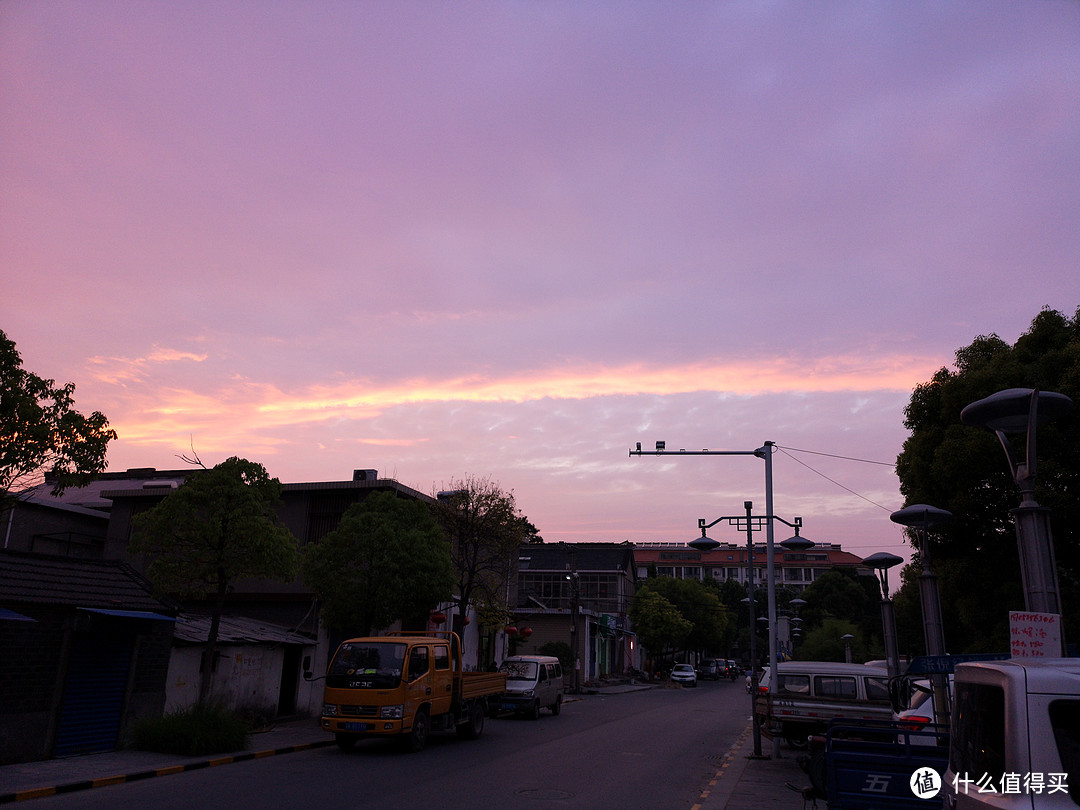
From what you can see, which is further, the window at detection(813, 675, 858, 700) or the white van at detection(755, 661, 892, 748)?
the window at detection(813, 675, 858, 700)

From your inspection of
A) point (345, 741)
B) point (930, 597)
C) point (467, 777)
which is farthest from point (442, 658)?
point (930, 597)

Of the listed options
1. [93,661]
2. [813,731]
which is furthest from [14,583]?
[813,731]

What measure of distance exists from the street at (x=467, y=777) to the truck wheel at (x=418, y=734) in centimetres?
29

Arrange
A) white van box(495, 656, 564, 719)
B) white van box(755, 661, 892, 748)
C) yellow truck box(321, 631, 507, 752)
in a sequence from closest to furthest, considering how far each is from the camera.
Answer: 1. yellow truck box(321, 631, 507, 752)
2. white van box(755, 661, 892, 748)
3. white van box(495, 656, 564, 719)

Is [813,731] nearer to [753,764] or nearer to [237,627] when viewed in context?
[753,764]

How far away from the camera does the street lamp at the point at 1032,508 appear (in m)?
7.49

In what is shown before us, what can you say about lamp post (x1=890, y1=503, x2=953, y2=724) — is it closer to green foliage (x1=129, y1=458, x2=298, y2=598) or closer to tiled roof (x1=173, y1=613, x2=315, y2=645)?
green foliage (x1=129, y1=458, x2=298, y2=598)

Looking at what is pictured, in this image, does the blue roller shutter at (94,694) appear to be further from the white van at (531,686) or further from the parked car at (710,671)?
the parked car at (710,671)

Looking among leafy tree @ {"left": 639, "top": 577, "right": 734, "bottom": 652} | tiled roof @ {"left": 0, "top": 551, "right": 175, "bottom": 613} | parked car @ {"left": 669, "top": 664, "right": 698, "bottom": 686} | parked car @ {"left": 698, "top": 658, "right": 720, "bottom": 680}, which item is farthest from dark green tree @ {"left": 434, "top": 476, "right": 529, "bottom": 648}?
parked car @ {"left": 698, "top": 658, "right": 720, "bottom": 680}

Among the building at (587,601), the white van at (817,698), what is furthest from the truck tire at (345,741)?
the building at (587,601)

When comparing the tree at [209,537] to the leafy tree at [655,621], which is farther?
the leafy tree at [655,621]

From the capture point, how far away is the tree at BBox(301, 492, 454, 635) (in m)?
22.3

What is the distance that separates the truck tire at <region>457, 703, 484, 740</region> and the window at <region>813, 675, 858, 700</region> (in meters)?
8.57

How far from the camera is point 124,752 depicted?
15.3m
